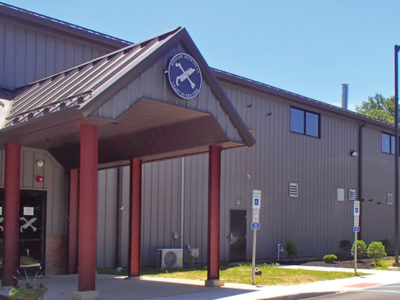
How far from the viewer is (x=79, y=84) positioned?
436 inches

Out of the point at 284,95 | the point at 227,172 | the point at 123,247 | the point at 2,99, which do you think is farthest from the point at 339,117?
the point at 2,99

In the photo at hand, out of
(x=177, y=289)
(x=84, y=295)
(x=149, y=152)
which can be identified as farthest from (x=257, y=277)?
(x=84, y=295)

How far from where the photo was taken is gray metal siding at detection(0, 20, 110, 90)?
48.5 ft

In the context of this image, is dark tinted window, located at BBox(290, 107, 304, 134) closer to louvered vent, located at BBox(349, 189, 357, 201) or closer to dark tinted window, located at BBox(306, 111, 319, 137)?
dark tinted window, located at BBox(306, 111, 319, 137)

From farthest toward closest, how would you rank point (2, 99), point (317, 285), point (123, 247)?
point (123, 247), point (317, 285), point (2, 99)

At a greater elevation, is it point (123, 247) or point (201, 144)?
point (201, 144)

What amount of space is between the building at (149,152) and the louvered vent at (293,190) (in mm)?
84

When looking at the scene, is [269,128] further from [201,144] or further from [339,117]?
[201,144]

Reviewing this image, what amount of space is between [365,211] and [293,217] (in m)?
6.65

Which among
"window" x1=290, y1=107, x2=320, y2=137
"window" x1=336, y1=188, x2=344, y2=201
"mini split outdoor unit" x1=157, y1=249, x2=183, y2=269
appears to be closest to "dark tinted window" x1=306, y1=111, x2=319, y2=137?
"window" x1=290, y1=107, x2=320, y2=137

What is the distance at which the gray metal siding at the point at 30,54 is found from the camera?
1479cm

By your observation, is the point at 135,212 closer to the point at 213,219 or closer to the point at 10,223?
the point at 213,219

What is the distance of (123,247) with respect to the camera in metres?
18.0

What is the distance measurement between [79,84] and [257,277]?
7.96 metres
